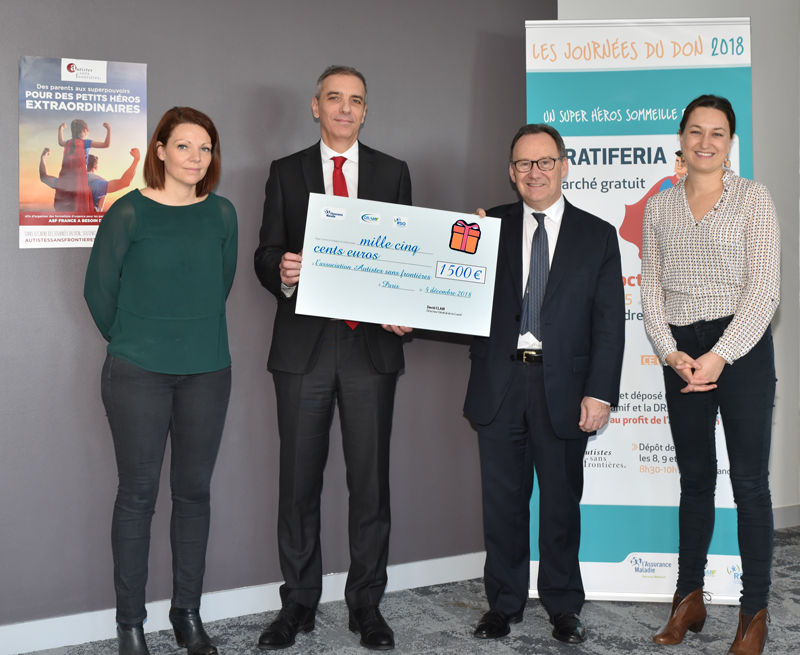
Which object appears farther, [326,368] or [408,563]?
[408,563]

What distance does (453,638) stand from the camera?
8.59ft

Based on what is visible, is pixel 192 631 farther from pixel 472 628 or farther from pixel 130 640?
pixel 472 628

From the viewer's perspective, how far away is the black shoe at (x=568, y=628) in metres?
2.52

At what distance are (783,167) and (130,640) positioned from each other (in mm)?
3893

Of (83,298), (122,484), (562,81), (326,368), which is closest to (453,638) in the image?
(326,368)

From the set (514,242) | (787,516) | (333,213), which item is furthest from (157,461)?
(787,516)

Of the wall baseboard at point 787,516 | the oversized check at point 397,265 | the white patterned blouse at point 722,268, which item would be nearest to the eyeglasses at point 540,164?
the oversized check at point 397,265

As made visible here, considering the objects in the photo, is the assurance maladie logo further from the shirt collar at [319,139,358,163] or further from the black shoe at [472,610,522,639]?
the black shoe at [472,610,522,639]

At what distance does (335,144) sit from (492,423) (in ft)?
3.95

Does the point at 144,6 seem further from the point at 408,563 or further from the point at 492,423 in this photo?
the point at 408,563

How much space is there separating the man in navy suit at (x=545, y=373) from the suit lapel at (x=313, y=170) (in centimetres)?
72

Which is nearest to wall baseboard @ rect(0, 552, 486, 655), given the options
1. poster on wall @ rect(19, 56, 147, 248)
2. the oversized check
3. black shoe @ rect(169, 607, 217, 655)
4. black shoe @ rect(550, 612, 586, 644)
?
black shoe @ rect(169, 607, 217, 655)

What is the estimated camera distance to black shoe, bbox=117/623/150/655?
7.75ft

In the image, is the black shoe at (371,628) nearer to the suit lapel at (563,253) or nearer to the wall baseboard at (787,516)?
the suit lapel at (563,253)
